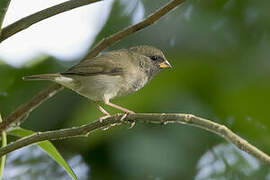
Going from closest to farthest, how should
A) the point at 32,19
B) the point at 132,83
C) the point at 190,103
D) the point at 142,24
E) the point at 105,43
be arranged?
the point at 32,19 → the point at 142,24 → the point at 105,43 → the point at 190,103 → the point at 132,83

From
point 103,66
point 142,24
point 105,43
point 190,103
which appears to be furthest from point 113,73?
point 142,24

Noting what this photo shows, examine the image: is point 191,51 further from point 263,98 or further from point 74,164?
point 74,164

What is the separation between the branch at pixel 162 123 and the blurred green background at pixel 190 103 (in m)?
1.14

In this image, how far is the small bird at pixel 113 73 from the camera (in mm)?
3570

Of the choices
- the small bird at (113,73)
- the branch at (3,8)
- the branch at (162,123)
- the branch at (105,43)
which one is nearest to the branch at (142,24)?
the branch at (105,43)

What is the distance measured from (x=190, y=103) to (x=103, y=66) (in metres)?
0.92

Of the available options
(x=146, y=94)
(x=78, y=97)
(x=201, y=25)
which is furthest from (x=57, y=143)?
(x=201, y=25)

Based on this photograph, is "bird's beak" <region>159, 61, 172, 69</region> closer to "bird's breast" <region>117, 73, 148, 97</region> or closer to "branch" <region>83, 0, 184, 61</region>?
Answer: "bird's breast" <region>117, 73, 148, 97</region>

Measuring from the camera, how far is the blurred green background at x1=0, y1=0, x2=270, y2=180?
306 cm

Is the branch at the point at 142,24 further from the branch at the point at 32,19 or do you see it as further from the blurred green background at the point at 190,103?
the blurred green background at the point at 190,103

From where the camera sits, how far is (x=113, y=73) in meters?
3.86

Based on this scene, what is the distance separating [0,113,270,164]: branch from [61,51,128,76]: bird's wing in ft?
5.03

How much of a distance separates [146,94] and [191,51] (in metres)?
0.52

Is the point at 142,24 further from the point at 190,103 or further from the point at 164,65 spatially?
the point at 164,65
